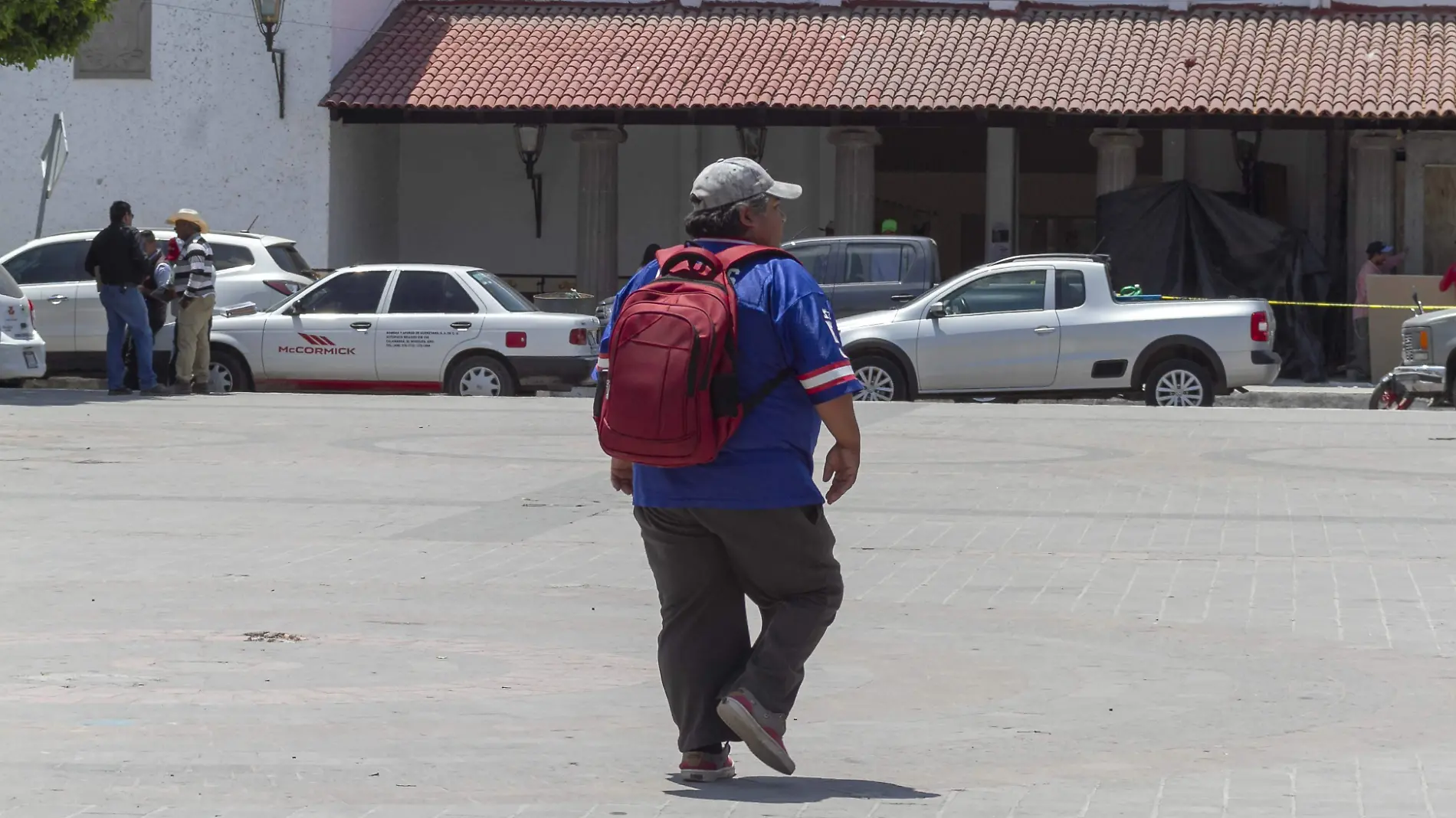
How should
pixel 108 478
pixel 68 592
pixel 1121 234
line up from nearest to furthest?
pixel 68 592 < pixel 108 478 < pixel 1121 234

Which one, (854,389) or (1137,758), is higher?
(854,389)

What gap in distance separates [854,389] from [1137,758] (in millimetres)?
1307

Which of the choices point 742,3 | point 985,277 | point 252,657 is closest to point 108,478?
point 252,657

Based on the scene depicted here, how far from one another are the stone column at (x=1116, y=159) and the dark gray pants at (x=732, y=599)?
23105 millimetres

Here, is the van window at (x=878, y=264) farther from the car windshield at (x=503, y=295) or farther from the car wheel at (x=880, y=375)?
the car windshield at (x=503, y=295)

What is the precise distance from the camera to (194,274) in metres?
19.3

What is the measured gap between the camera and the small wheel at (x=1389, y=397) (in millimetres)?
19766

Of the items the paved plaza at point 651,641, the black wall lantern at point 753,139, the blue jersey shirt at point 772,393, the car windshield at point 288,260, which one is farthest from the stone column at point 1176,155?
the blue jersey shirt at point 772,393

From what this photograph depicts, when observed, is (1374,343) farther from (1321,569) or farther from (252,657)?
(252,657)

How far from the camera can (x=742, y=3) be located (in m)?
30.1

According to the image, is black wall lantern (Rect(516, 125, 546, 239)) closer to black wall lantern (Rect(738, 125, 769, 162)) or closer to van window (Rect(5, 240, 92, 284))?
black wall lantern (Rect(738, 125, 769, 162))

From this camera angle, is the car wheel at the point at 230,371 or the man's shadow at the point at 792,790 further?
the car wheel at the point at 230,371

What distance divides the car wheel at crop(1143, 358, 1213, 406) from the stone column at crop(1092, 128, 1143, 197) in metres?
8.20

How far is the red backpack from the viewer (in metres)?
5.14
